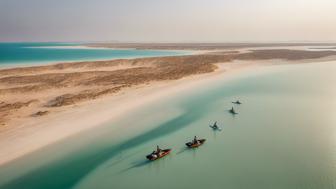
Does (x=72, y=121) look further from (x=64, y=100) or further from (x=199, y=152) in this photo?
(x=199, y=152)

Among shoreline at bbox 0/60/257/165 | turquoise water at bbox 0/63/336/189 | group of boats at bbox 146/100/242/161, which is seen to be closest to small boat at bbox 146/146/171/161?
group of boats at bbox 146/100/242/161

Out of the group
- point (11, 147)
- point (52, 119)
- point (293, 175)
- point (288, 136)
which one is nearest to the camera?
point (293, 175)

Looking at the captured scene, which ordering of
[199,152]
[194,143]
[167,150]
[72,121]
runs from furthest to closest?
[72,121], [194,143], [199,152], [167,150]

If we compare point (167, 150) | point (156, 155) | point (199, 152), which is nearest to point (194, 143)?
point (199, 152)

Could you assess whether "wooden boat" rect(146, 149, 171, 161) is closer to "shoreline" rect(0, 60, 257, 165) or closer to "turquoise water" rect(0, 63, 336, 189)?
"turquoise water" rect(0, 63, 336, 189)

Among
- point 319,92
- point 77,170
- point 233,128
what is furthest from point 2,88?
point 319,92

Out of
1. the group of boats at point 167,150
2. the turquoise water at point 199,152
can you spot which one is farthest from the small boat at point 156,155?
the turquoise water at point 199,152

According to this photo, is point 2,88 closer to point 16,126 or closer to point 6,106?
point 6,106

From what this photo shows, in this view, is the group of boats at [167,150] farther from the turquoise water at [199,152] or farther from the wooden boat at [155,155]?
the turquoise water at [199,152]
